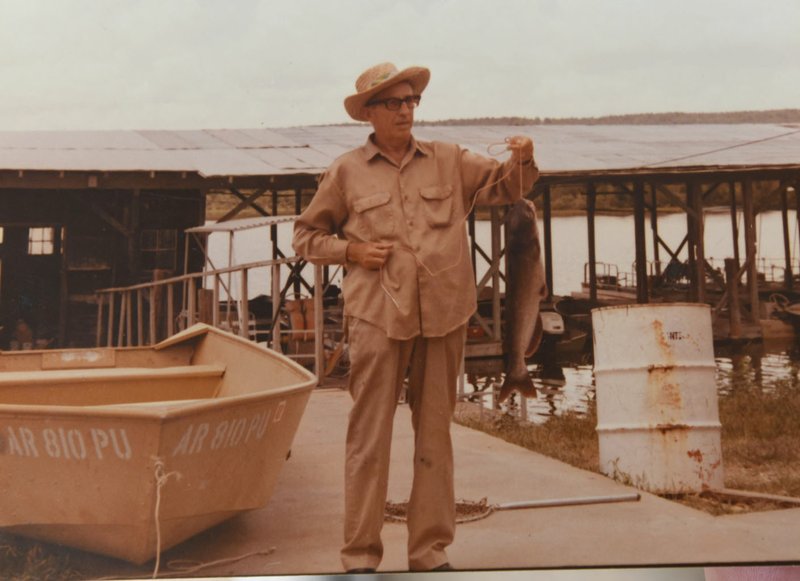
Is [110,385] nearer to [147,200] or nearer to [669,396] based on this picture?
[147,200]

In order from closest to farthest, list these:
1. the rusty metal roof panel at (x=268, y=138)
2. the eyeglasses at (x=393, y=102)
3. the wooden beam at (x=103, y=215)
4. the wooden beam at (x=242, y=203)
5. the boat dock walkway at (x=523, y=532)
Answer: the eyeglasses at (x=393, y=102), the boat dock walkway at (x=523, y=532), the wooden beam at (x=103, y=215), the rusty metal roof panel at (x=268, y=138), the wooden beam at (x=242, y=203)

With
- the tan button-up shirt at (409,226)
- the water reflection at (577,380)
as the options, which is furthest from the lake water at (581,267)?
the tan button-up shirt at (409,226)

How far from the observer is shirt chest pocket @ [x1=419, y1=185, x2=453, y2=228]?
327 centimetres

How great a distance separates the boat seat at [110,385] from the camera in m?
4.53

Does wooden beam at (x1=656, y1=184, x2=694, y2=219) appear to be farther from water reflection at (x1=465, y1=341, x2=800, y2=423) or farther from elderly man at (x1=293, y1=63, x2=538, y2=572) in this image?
elderly man at (x1=293, y1=63, x2=538, y2=572)

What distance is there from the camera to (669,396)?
457cm

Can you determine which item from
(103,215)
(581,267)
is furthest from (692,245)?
(103,215)

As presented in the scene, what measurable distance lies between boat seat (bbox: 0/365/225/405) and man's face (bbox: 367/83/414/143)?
201 centimetres

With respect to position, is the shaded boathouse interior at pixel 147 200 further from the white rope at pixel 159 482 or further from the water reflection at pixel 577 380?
the white rope at pixel 159 482

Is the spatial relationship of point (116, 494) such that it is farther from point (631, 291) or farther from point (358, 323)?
point (631, 291)

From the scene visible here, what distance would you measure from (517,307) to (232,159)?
294 cm

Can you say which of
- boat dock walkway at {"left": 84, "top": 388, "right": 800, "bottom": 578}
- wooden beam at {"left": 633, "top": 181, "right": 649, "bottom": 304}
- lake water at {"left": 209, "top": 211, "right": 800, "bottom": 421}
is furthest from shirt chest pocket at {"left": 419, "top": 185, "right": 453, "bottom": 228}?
wooden beam at {"left": 633, "top": 181, "right": 649, "bottom": 304}

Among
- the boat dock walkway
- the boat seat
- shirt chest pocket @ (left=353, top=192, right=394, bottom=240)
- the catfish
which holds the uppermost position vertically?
shirt chest pocket @ (left=353, top=192, right=394, bottom=240)

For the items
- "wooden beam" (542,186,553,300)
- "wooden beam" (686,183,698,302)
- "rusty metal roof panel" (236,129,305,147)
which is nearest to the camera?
"rusty metal roof panel" (236,129,305,147)
